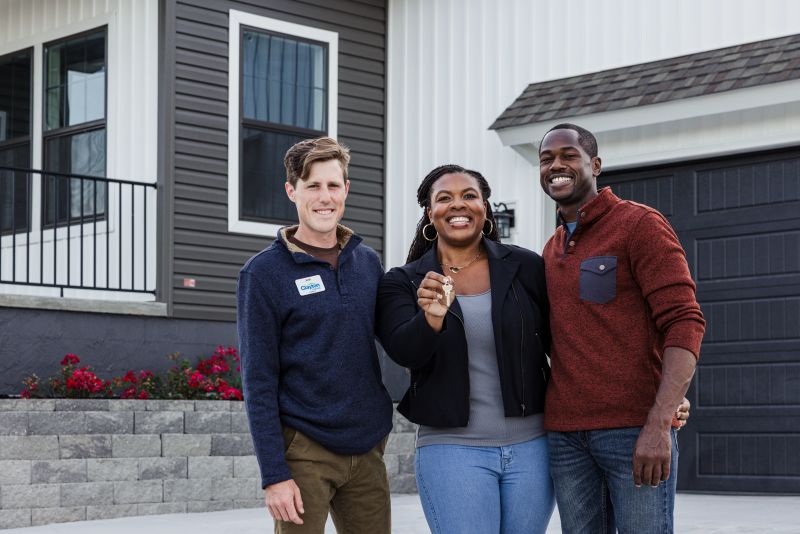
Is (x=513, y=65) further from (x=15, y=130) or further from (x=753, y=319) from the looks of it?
(x=15, y=130)

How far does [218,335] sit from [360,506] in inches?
282

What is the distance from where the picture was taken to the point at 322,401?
12.0 feet

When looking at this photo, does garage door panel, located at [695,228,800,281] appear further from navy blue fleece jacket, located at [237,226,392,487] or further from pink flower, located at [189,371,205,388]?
navy blue fleece jacket, located at [237,226,392,487]

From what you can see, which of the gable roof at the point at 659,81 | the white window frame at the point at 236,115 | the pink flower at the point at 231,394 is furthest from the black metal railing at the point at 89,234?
the gable roof at the point at 659,81

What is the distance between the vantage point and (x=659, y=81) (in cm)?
984

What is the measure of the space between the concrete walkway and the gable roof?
2.99 m

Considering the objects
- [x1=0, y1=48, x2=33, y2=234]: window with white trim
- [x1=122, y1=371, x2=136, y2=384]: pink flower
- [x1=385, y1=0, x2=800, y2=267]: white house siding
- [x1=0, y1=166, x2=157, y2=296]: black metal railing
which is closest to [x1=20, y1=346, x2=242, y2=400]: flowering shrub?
[x1=122, y1=371, x2=136, y2=384]: pink flower

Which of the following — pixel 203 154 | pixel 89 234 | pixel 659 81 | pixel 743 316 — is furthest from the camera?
pixel 89 234

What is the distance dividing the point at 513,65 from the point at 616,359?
8.11 m

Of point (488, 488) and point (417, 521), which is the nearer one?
A: point (488, 488)

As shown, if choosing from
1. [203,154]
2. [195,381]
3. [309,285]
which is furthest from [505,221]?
[309,285]

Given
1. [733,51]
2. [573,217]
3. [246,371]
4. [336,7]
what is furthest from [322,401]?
[336,7]

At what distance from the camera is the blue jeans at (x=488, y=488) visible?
3.48m

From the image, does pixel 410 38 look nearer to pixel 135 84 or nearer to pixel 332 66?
pixel 332 66
